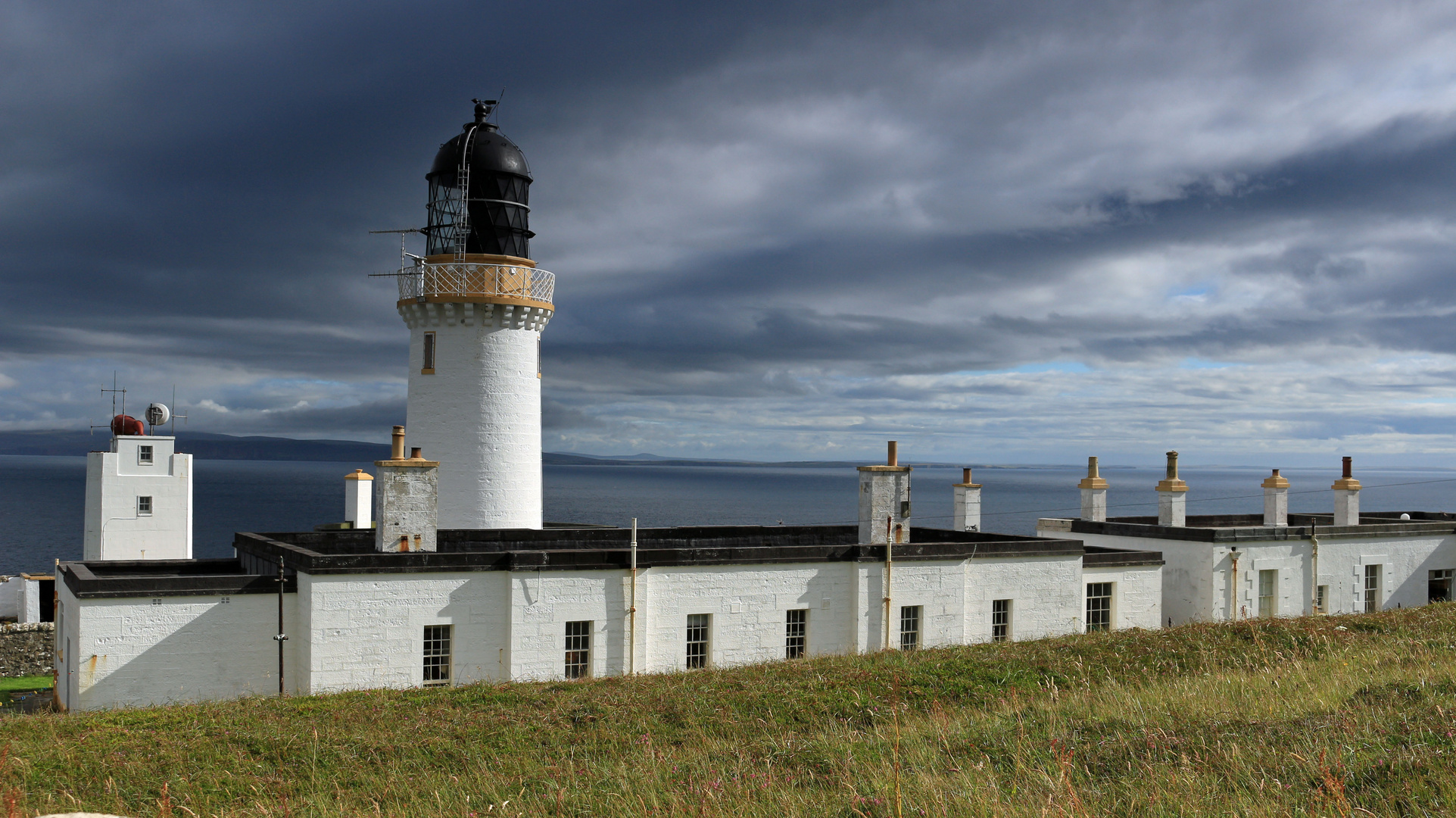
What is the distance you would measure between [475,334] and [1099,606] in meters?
21.5

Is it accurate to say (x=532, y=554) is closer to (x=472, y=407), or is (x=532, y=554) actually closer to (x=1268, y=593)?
(x=472, y=407)

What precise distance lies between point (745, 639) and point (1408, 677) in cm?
1351

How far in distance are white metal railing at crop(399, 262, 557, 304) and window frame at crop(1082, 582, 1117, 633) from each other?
787 inches

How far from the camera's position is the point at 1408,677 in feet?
41.0

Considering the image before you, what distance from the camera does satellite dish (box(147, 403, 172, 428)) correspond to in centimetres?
4256

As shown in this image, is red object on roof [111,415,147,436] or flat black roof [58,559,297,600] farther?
red object on roof [111,415,147,436]

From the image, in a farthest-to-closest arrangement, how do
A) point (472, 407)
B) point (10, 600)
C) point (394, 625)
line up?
point (10, 600)
point (472, 407)
point (394, 625)

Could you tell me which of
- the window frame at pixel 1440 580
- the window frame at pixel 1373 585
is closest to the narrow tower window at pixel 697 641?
the window frame at pixel 1373 585

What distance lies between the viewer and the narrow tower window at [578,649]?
21.6m

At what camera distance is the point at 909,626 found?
24.9 meters

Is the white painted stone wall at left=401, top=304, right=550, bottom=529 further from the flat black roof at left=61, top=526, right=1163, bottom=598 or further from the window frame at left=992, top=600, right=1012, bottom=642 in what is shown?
the window frame at left=992, top=600, right=1012, bottom=642

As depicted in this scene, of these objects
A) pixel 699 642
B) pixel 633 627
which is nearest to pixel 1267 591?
pixel 699 642

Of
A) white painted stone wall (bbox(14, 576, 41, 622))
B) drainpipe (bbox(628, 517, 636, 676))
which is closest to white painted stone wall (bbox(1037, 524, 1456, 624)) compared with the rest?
drainpipe (bbox(628, 517, 636, 676))

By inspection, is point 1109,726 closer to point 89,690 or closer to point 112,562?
point 89,690
